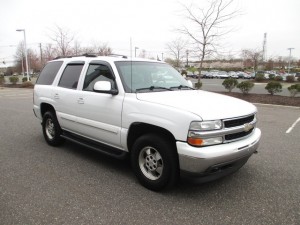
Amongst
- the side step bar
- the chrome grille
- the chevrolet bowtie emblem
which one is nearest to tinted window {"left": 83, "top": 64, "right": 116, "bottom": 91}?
the side step bar

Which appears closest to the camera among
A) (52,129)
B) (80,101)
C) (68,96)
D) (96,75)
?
(96,75)

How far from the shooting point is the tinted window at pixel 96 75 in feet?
14.1

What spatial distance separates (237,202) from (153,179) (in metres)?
1.10

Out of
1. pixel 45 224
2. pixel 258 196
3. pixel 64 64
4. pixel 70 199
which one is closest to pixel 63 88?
pixel 64 64

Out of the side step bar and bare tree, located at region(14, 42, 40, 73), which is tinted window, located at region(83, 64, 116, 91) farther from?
bare tree, located at region(14, 42, 40, 73)

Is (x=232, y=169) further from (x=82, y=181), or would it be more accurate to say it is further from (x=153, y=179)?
(x=82, y=181)

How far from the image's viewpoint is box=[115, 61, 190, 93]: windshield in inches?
161

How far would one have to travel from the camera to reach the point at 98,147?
14.6 ft

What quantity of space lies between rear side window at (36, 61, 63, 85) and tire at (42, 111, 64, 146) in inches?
27.7

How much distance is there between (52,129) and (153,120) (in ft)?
10.1

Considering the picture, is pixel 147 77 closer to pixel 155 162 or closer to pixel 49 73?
pixel 155 162

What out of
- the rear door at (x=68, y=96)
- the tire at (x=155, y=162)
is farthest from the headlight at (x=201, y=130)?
the rear door at (x=68, y=96)

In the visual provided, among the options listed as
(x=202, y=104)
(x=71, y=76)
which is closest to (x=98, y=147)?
(x=71, y=76)

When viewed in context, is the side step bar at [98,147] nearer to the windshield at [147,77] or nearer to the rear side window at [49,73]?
the windshield at [147,77]
